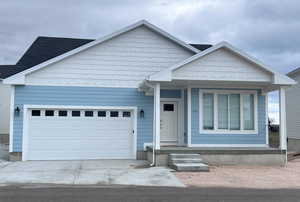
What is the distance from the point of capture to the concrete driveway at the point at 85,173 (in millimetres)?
9305

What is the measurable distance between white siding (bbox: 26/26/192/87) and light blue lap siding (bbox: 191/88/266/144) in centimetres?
240

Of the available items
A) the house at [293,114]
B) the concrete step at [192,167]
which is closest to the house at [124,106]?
the concrete step at [192,167]

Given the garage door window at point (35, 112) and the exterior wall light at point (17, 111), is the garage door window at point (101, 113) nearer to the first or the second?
the garage door window at point (35, 112)

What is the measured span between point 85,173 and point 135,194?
3.40 metres

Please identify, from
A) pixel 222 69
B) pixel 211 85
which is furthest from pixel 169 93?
pixel 222 69

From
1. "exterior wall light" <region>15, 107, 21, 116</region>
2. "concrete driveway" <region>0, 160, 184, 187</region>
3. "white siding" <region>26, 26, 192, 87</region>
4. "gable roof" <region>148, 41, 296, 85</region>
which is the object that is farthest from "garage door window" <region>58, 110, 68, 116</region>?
"gable roof" <region>148, 41, 296, 85</region>

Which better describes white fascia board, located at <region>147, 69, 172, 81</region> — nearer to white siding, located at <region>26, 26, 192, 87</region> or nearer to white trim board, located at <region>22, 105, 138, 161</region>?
white siding, located at <region>26, 26, 192, 87</region>

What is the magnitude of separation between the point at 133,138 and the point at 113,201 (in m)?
7.78

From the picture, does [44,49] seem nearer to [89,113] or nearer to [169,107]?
[89,113]

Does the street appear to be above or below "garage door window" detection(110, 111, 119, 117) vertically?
below

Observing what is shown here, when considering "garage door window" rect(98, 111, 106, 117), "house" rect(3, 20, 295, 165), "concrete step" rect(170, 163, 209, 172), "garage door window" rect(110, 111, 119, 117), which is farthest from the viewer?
"garage door window" rect(110, 111, 119, 117)

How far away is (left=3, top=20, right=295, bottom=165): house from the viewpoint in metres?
14.0

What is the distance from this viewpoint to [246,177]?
10.2 metres

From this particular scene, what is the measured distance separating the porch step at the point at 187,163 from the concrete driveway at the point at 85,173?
1.40 feet
